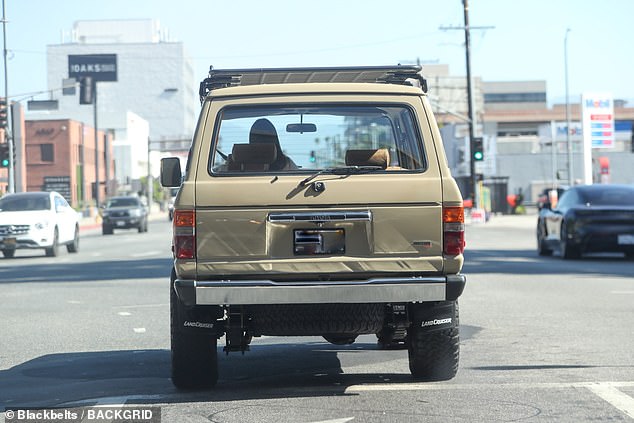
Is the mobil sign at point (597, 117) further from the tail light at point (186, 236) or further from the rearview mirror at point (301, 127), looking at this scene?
the tail light at point (186, 236)

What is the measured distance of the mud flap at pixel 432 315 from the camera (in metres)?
8.09

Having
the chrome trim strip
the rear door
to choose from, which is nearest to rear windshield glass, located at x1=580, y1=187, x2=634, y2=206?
the rear door

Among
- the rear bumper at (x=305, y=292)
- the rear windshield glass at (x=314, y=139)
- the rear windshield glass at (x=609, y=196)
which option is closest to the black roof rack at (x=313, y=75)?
the rear windshield glass at (x=314, y=139)

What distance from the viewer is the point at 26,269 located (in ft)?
80.8

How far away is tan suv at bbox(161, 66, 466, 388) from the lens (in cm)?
777

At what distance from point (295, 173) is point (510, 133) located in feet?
462

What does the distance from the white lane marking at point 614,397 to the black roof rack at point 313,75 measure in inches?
104

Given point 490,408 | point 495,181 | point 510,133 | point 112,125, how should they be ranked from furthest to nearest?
point 510,133
point 112,125
point 495,181
point 490,408

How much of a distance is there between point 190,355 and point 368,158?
1.83 meters

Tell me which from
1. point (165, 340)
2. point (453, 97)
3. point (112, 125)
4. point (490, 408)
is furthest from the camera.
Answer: point (112, 125)

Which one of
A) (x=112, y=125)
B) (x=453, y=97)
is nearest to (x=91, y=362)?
(x=453, y=97)

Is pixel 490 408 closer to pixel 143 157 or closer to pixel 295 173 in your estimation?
pixel 295 173

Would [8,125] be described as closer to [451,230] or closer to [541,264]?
[541,264]

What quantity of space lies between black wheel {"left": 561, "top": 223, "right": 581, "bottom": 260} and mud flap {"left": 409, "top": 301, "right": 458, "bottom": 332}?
15.9 meters
